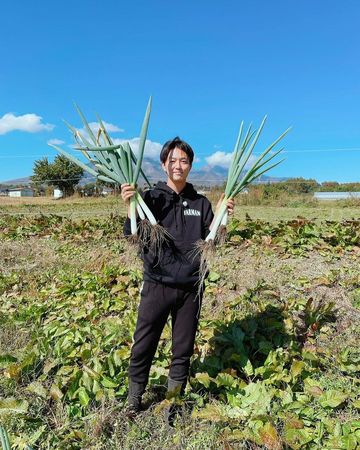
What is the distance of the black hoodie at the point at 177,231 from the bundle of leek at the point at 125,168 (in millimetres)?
82

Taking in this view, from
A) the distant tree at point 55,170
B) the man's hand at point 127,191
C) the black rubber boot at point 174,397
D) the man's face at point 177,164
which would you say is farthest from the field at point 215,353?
the distant tree at point 55,170

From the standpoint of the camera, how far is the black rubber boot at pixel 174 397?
2.32 m

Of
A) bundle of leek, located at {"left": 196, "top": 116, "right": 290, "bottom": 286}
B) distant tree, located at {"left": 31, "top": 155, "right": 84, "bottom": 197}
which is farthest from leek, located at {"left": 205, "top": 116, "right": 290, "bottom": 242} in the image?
distant tree, located at {"left": 31, "top": 155, "right": 84, "bottom": 197}

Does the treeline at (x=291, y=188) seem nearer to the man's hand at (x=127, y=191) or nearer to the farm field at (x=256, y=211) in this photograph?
the farm field at (x=256, y=211)

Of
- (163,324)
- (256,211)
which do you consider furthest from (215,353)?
(256,211)

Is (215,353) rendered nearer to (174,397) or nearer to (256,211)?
(174,397)

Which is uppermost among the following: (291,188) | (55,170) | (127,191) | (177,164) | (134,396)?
(55,170)

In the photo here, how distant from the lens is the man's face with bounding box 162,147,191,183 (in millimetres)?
2260

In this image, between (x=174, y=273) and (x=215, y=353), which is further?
(x=215, y=353)

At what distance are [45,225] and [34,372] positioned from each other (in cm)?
532

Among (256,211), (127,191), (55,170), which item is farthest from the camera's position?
(55,170)

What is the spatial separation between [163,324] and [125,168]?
961mm

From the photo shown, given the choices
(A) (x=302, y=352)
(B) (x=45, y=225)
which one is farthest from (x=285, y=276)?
(B) (x=45, y=225)

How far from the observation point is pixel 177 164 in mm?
2258
